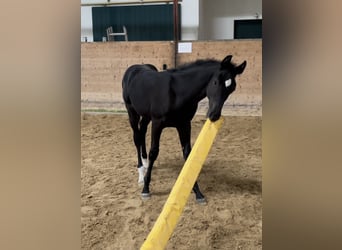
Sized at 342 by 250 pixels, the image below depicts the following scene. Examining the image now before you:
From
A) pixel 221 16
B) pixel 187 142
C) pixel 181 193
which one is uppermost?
pixel 221 16

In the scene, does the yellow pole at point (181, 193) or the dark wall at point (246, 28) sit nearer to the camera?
the yellow pole at point (181, 193)

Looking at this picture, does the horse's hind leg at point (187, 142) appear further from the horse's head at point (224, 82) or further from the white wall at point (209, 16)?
the white wall at point (209, 16)

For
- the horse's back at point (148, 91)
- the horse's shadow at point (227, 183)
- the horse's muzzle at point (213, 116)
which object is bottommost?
the horse's shadow at point (227, 183)

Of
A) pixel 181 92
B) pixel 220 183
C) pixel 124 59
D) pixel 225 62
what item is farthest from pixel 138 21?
pixel 225 62

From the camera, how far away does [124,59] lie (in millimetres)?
5676

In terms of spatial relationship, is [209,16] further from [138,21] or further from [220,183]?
[220,183]

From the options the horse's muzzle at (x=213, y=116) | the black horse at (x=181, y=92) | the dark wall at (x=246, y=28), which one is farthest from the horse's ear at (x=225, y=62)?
the dark wall at (x=246, y=28)

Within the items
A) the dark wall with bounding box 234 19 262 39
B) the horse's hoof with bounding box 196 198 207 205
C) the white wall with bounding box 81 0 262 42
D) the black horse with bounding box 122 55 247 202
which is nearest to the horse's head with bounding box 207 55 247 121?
the black horse with bounding box 122 55 247 202

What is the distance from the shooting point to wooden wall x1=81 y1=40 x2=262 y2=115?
5.29m

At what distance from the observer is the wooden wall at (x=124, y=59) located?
17.4 feet

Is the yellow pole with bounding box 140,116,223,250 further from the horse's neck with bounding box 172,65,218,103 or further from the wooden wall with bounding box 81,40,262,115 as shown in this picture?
the wooden wall with bounding box 81,40,262,115

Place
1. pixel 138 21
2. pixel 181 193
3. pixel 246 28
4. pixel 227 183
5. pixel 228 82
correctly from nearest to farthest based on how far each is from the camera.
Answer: pixel 181 193
pixel 228 82
pixel 227 183
pixel 138 21
pixel 246 28
